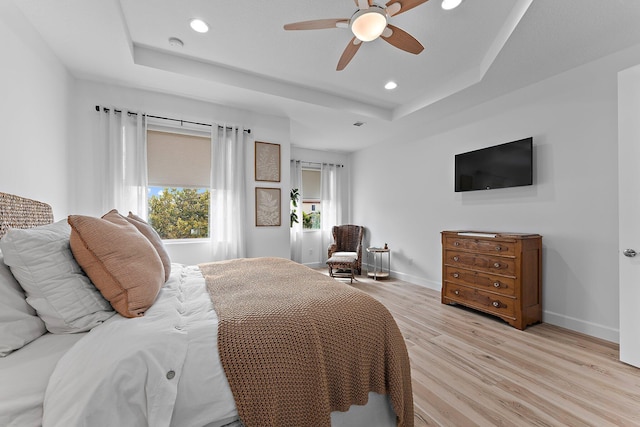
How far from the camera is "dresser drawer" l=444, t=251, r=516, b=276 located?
2.83 meters

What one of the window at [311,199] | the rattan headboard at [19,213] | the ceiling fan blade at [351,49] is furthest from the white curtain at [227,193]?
the window at [311,199]

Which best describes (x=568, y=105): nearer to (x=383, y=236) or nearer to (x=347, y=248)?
(x=383, y=236)

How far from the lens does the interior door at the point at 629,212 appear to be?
6.72ft

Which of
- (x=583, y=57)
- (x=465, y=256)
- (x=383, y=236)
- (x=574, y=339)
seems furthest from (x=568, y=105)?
(x=383, y=236)

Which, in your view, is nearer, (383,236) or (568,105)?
(568,105)

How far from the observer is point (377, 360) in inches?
48.9

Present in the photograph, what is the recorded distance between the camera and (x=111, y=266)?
1.14 m

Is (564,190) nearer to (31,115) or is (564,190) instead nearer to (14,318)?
(14,318)

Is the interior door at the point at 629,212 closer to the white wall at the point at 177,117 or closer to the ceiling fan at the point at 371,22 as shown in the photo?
the ceiling fan at the point at 371,22

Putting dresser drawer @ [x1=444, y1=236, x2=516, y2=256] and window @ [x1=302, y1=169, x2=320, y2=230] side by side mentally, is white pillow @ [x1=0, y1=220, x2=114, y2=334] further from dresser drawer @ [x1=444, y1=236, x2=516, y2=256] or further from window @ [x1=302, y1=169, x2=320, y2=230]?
window @ [x1=302, y1=169, x2=320, y2=230]

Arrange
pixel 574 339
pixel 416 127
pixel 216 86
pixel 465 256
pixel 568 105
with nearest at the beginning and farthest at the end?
pixel 574 339 → pixel 568 105 → pixel 216 86 → pixel 465 256 → pixel 416 127

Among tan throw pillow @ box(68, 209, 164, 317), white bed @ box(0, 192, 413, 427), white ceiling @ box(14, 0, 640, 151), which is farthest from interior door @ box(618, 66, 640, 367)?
tan throw pillow @ box(68, 209, 164, 317)

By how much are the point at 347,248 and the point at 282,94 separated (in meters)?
3.36

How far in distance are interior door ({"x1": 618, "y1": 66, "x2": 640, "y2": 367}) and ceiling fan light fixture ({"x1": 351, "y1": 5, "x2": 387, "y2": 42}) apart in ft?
6.72
